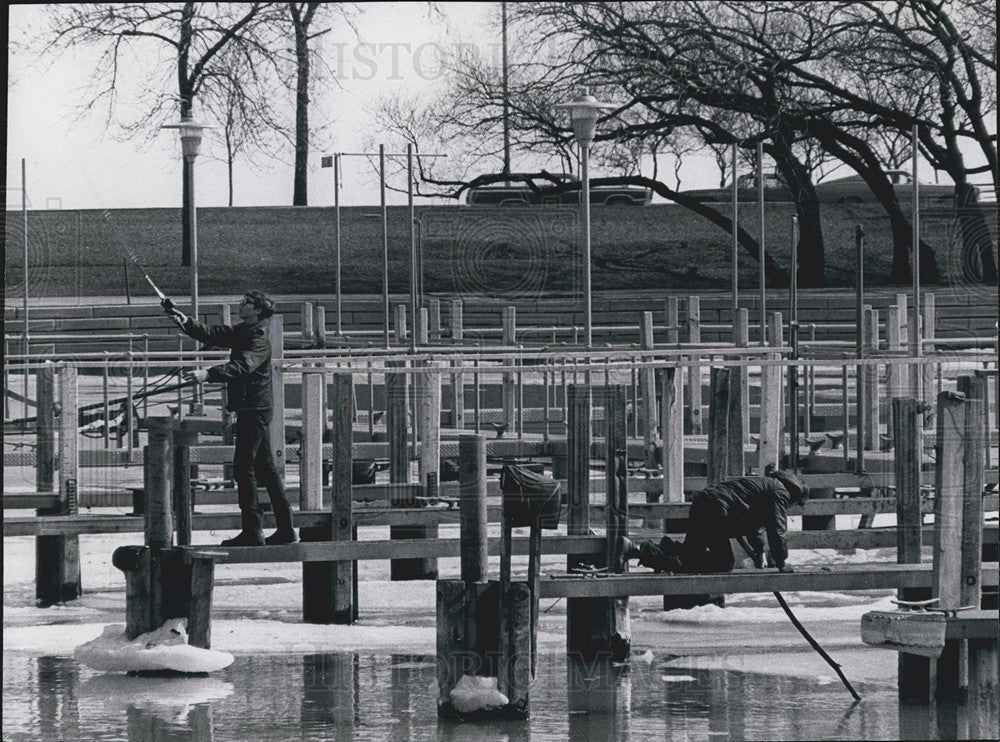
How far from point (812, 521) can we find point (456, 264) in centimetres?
1688

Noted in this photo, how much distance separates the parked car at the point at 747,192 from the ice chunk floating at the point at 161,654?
73.0 feet

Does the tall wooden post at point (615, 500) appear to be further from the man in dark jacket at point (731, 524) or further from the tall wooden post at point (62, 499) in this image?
the tall wooden post at point (62, 499)

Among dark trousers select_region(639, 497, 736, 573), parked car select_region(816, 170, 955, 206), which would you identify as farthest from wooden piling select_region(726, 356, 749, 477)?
parked car select_region(816, 170, 955, 206)

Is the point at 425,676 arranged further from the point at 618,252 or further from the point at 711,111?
the point at 618,252

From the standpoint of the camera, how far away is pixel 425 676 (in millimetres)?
11328

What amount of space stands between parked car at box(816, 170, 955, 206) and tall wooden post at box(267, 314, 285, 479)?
69.0 feet

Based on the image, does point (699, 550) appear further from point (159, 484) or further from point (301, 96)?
point (301, 96)

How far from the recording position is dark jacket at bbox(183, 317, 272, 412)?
448 inches

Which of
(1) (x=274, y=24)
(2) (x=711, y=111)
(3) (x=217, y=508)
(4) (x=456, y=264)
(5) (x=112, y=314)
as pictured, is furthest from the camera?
(4) (x=456, y=264)

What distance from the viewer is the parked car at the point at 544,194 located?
97.8 ft

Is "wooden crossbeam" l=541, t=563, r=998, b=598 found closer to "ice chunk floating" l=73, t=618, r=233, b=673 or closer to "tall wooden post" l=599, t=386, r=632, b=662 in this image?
"tall wooden post" l=599, t=386, r=632, b=662

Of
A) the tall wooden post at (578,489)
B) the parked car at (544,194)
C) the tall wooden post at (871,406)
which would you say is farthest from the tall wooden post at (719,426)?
the parked car at (544,194)

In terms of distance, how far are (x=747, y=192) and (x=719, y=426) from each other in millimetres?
23216

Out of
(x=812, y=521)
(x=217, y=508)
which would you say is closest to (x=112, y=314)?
(x=217, y=508)
